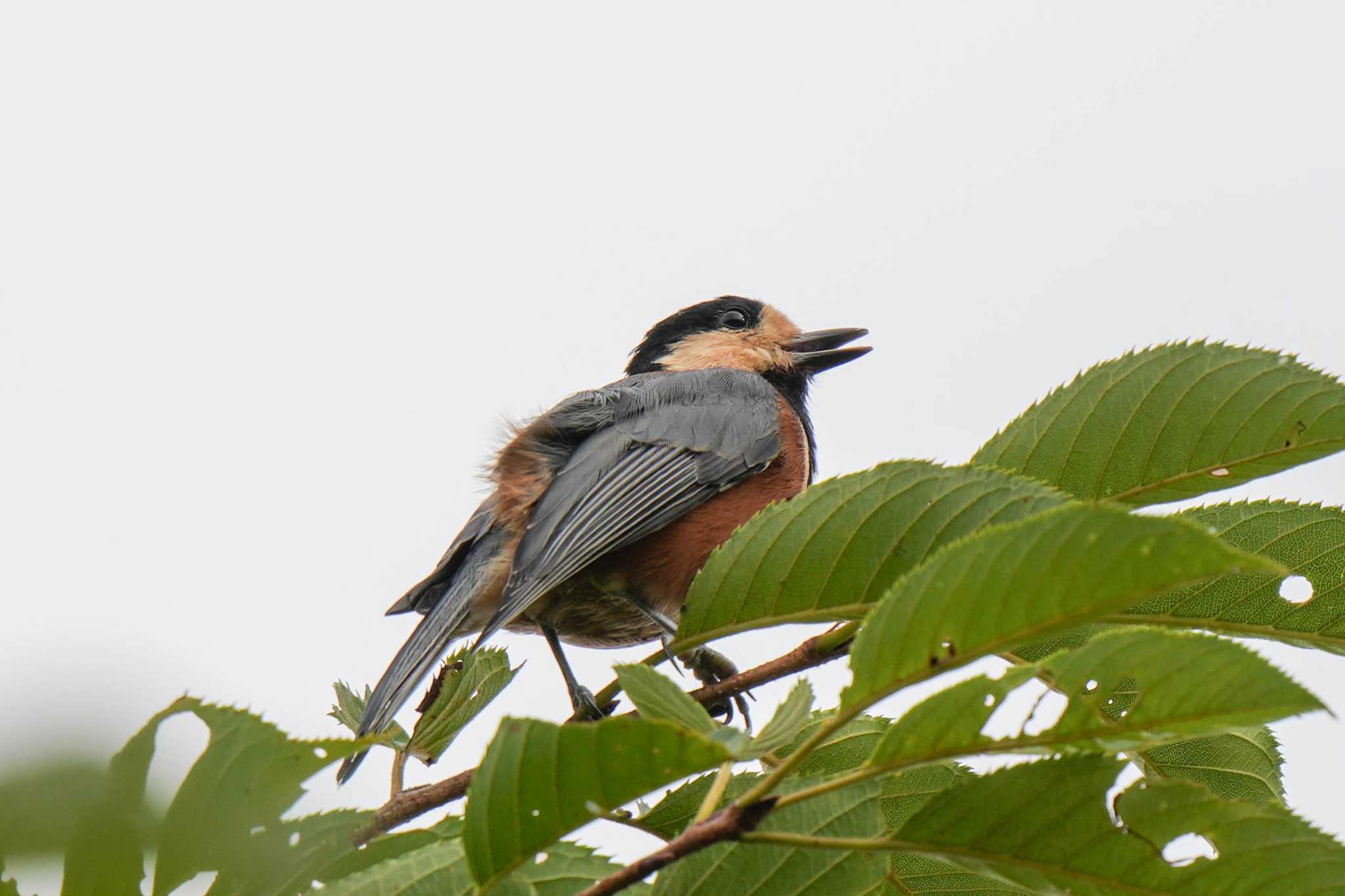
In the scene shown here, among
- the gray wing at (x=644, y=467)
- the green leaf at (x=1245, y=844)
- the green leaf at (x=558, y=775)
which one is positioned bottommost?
the green leaf at (x=1245, y=844)

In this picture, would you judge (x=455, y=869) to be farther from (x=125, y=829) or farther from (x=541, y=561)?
(x=541, y=561)

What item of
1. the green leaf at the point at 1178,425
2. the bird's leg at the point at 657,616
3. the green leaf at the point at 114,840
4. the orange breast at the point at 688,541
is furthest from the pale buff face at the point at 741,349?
the green leaf at the point at 114,840

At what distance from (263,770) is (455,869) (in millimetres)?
249

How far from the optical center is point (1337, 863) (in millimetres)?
1459

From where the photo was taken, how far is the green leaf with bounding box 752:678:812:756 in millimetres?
1651

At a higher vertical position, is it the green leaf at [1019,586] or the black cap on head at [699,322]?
the black cap on head at [699,322]

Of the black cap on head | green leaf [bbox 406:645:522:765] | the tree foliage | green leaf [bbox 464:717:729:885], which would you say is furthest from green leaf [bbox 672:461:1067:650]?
the black cap on head

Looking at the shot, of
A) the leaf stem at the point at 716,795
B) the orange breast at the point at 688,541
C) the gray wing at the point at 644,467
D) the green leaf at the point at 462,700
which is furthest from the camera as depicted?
the orange breast at the point at 688,541

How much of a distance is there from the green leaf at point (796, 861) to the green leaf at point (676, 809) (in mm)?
308

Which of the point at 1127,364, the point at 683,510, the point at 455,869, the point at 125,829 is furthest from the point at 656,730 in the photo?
the point at 683,510

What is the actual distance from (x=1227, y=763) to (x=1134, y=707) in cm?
90

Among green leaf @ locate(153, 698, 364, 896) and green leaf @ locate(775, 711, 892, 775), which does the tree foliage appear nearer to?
green leaf @ locate(153, 698, 364, 896)

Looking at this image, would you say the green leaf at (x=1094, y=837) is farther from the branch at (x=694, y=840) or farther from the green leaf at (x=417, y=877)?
the green leaf at (x=417, y=877)

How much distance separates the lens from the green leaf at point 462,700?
2525mm
